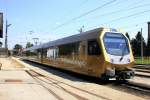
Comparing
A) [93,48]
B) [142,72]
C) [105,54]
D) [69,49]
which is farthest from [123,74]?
[142,72]

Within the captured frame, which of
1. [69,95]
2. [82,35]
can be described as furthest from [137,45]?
[69,95]

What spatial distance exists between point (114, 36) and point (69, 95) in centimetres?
810

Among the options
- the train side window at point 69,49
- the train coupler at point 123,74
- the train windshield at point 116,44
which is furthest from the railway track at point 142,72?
the train coupler at point 123,74

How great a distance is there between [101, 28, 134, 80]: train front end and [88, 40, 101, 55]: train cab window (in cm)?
57

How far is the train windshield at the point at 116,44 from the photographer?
23.2 metres

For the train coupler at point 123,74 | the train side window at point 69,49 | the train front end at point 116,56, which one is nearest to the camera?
the train front end at point 116,56

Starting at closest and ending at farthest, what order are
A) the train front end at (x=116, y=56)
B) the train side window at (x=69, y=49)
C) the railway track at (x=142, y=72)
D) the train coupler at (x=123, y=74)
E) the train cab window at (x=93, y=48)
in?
the train front end at (x=116, y=56), the train coupler at (x=123, y=74), the train cab window at (x=93, y=48), the train side window at (x=69, y=49), the railway track at (x=142, y=72)

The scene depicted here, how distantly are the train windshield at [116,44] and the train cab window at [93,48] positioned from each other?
0.58m

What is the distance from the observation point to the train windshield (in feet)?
76.0

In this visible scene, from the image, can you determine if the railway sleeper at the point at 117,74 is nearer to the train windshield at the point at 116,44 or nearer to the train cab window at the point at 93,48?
the train windshield at the point at 116,44

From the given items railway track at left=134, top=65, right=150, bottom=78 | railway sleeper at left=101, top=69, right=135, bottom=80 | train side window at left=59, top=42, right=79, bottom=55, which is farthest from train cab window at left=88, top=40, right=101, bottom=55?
railway track at left=134, top=65, right=150, bottom=78

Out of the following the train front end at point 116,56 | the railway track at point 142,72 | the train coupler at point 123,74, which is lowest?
the railway track at point 142,72

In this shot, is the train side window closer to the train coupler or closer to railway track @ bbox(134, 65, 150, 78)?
railway track @ bbox(134, 65, 150, 78)

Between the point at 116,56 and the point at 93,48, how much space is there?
67.6 inches
